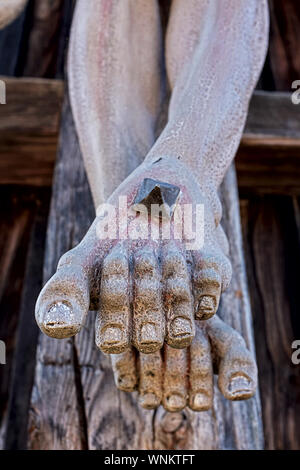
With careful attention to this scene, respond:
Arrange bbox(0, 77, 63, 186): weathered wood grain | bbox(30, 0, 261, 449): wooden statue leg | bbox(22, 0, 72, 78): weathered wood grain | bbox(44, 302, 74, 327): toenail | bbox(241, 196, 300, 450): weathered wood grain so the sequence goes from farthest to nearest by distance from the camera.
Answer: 1. bbox(22, 0, 72, 78): weathered wood grain
2. bbox(241, 196, 300, 450): weathered wood grain
3. bbox(0, 77, 63, 186): weathered wood grain
4. bbox(30, 0, 261, 449): wooden statue leg
5. bbox(44, 302, 74, 327): toenail

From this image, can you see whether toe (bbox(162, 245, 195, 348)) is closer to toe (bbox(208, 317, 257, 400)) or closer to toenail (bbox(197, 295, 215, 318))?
toenail (bbox(197, 295, 215, 318))

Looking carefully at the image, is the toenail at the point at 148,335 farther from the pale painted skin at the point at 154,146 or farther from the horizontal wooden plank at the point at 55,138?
the horizontal wooden plank at the point at 55,138

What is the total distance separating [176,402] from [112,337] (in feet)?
0.59

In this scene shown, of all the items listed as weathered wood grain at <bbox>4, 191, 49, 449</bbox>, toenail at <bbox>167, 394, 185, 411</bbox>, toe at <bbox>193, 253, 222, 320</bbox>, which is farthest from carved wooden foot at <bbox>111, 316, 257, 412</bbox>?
weathered wood grain at <bbox>4, 191, 49, 449</bbox>

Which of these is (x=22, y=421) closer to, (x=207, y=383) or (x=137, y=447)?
(x=137, y=447)

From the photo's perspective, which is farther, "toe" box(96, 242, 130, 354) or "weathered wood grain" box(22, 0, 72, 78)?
"weathered wood grain" box(22, 0, 72, 78)

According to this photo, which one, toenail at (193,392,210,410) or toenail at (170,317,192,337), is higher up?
toenail at (170,317,192,337)

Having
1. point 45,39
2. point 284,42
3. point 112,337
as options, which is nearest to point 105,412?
point 112,337

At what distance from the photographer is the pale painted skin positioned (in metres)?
0.47

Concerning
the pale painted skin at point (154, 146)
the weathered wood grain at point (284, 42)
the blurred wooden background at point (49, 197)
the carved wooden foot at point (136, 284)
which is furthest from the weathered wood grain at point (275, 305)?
the carved wooden foot at point (136, 284)

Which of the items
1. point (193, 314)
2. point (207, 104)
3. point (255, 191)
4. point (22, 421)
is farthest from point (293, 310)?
point (193, 314)

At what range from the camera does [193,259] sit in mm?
527

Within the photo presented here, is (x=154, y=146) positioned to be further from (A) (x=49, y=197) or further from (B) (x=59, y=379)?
(A) (x=49, y=197)
